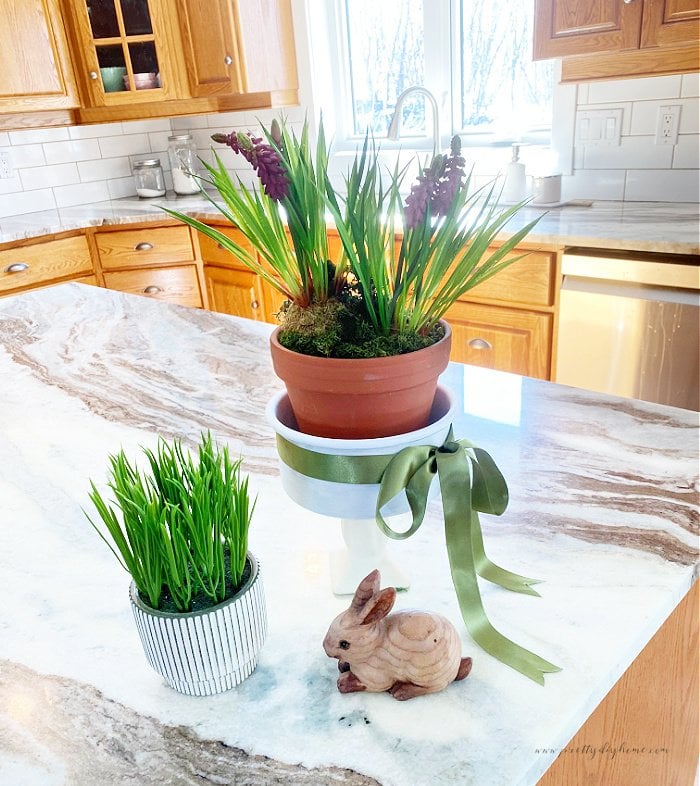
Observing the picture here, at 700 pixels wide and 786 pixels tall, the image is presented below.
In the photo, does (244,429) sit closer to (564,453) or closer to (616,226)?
A: (564,453)

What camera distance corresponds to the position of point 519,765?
0.47 meters

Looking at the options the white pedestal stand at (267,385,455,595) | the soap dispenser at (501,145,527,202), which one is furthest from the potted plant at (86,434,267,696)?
the soap dispenser at (501,145,527,202)

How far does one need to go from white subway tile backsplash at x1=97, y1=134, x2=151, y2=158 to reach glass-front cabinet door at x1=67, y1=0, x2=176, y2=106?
0.47m

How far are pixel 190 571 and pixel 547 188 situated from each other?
7.45ft

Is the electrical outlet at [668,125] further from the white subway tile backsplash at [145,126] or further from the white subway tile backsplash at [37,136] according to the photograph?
the white subway tile backsplash at [37,136]

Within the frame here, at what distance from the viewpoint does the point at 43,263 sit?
293 centimetres

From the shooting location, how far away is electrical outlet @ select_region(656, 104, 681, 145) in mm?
2291

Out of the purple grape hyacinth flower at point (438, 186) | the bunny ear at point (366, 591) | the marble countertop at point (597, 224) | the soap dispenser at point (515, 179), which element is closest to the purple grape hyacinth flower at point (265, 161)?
the purple grape hyacinth flower at point (438, 186)

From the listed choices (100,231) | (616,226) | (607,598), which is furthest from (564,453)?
(100,231)

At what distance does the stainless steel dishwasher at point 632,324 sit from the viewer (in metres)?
1.88

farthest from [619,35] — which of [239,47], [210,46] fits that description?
[210,46]

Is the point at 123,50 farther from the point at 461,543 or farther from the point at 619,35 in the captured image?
the point at 461,543

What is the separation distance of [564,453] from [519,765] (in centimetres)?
48

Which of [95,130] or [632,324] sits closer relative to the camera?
[632,324]
